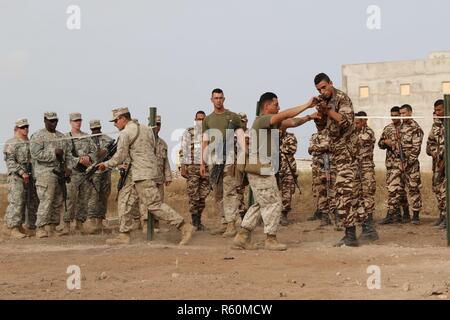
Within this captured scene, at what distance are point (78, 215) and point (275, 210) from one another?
181 inches

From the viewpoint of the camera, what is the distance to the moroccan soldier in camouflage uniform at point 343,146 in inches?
323

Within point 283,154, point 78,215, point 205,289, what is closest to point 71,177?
point 78,215

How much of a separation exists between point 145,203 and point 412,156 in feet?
15.6

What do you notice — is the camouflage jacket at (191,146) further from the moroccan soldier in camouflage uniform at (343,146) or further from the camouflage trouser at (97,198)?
the moroccan soldier in camouflage uniform at (343,146)

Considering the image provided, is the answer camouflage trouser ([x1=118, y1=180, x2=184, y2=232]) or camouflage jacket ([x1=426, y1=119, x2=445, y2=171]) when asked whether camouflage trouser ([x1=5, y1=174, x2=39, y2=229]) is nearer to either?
camouflage trouser ([x1=118, y1=180, x2=184, y2=232])

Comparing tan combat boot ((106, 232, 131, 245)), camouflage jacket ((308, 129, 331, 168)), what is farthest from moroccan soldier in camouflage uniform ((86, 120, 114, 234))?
camouflage jacket ((308, 129, 331, 168))

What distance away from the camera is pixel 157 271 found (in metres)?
6.93

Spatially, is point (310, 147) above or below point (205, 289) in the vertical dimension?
above

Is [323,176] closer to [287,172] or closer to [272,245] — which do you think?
[287,172]

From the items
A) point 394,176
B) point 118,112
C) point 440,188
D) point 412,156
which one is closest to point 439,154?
point 440,188

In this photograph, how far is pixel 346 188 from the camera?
27.4 feet

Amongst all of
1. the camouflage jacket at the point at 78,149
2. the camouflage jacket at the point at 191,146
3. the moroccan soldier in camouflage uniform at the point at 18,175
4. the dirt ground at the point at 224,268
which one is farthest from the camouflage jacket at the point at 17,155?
the camouflage jacket at the point at 191,146
